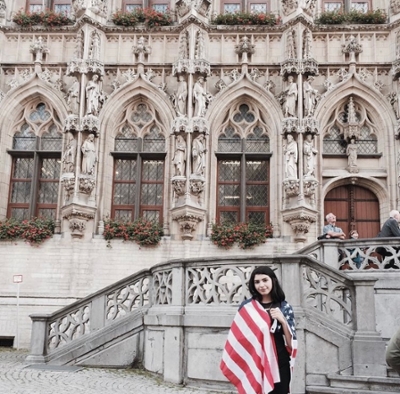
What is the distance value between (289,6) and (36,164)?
29.5 ft

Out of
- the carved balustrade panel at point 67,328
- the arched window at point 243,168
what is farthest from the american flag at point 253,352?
the arched window at point 243,168

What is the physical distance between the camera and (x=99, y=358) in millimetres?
8742

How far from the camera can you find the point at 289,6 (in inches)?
589

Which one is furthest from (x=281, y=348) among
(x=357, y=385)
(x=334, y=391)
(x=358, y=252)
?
(x=358, y=252)

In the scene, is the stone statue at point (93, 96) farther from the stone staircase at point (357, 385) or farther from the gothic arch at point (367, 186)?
the stone staircase at point (357, 385)

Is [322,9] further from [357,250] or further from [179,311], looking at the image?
[179,311]

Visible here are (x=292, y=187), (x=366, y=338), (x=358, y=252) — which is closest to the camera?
(x=366, y=338)

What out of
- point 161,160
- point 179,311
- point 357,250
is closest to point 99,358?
point 179,311

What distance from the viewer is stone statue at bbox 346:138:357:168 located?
46.6 ft

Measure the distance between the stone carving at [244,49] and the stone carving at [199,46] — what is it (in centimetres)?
108

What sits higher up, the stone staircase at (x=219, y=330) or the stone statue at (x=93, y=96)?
the stone statue at (x=93, y=96)

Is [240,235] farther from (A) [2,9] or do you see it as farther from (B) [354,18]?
(A) [2,9]

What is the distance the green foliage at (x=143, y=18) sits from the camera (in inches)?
604

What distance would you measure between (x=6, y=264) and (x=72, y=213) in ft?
7.63
